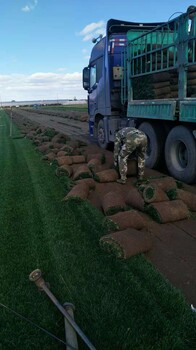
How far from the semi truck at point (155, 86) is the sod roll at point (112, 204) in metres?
2.08

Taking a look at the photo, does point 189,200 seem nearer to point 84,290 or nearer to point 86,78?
point 84,290

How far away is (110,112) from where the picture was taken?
33.7 ft

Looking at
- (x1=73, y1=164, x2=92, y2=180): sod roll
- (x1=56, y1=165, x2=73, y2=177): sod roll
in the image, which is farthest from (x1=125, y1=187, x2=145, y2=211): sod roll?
(x1=56, y1=165, x2=73, y2=177): sod roll

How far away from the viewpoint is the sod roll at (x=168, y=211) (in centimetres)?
471

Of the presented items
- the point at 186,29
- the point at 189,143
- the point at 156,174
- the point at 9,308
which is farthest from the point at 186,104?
the point at 9,308

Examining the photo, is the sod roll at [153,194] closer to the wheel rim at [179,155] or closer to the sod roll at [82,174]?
the wheel rim at [179,155]

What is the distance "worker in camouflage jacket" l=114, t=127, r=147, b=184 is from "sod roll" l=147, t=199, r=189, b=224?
1702 millimetres

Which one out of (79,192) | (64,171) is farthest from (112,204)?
(64,171)

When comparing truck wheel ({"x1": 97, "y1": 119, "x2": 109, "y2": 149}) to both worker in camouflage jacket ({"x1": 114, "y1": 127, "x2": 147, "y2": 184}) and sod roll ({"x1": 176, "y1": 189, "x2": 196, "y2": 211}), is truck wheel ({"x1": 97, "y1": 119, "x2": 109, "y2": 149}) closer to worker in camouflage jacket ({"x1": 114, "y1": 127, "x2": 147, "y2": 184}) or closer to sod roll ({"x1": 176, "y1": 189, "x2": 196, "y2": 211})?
worker in camouflage jacket ({"x1": 114, "y1": 127, "x2": 147, "y2": 184})

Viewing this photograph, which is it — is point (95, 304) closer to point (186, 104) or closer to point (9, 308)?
point (9, 308)

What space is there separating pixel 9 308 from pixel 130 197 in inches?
117

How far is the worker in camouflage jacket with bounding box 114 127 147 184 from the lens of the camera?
Result: 246 inches

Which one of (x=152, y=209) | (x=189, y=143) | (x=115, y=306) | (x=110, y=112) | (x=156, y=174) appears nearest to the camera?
(x=115, y=306)

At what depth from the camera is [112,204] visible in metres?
4.99
